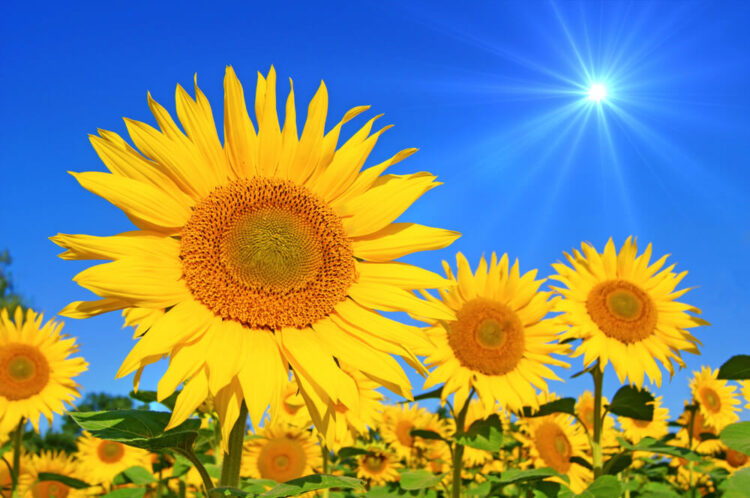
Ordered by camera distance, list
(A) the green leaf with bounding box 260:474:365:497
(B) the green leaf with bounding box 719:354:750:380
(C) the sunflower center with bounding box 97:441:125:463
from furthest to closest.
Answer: (C) the sunflower center with bounding box 97:441:125:463 → (B) the green leaf with bounding box 719:354:750:380 → (A) the green leaf with bounding box 260:474:365:497

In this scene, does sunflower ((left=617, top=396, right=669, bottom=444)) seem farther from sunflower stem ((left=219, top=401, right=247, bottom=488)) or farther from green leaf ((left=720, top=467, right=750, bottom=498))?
sunflower stem ((left=219, top=401, right=247, bottom=488))

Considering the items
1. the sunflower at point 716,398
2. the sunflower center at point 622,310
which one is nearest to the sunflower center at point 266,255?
the sunflower center at point 622,310

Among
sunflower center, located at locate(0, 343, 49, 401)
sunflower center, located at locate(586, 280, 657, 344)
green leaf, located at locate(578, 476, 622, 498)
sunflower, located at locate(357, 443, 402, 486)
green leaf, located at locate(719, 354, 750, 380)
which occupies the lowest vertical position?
green leaf, located at locate(578, 476, 622, 498)

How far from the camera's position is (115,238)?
8.59 ft

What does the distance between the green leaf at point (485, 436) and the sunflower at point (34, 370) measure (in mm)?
5009

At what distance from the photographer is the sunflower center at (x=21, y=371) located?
7152mm

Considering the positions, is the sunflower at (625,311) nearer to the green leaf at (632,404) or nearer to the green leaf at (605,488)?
the green leaf at (632,404)

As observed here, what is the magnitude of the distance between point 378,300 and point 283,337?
0.48 meters

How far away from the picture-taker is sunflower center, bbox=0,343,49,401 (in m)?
7.15

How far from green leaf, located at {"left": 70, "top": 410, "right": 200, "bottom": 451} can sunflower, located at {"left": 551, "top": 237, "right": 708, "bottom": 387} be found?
4.02 meters

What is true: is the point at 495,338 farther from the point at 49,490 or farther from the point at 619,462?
the point at 49,490

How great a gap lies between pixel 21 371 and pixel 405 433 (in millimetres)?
4989

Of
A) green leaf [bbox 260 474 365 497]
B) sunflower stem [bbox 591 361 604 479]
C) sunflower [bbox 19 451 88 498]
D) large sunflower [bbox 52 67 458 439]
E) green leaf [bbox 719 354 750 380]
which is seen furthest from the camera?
sunflower [bbox 19 451 88 498]

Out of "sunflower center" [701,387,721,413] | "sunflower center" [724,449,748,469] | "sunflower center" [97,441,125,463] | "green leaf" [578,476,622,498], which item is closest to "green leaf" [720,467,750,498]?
"green leaf" [578,476,622,498]
